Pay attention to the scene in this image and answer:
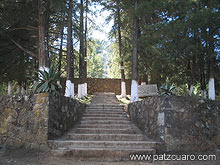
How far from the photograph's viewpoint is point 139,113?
721cm

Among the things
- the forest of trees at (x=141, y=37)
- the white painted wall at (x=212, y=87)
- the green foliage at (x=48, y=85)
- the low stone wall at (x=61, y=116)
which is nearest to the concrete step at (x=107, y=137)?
the low stone wall at (x=61, y=116)

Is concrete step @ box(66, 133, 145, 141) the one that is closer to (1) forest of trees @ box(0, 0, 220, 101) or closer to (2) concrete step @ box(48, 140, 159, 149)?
(2) concrete step @ box(48, 140, 159, 149)

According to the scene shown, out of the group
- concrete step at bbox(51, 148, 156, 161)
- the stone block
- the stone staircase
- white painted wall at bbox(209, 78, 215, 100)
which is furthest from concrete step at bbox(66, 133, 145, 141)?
the stone block

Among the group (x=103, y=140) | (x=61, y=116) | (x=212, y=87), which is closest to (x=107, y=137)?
(x=103, y=140)

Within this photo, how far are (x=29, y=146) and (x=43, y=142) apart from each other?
0.43 m

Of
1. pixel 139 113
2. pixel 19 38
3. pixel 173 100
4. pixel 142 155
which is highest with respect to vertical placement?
pixel 19 38

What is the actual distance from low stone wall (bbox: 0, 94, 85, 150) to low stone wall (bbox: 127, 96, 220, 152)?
2.89m

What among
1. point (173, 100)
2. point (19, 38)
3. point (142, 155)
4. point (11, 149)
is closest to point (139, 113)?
point (173, 100)

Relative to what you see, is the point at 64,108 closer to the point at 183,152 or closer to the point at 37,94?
the point at 37,94

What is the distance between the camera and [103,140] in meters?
5.83

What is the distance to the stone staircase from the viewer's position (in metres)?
4.93

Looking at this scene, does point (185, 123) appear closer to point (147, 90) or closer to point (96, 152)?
point (96, 152)

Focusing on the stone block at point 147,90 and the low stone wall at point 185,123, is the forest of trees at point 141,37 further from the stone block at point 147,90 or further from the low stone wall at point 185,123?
the low stone wall at point 185,123

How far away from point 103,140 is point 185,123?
233cm
